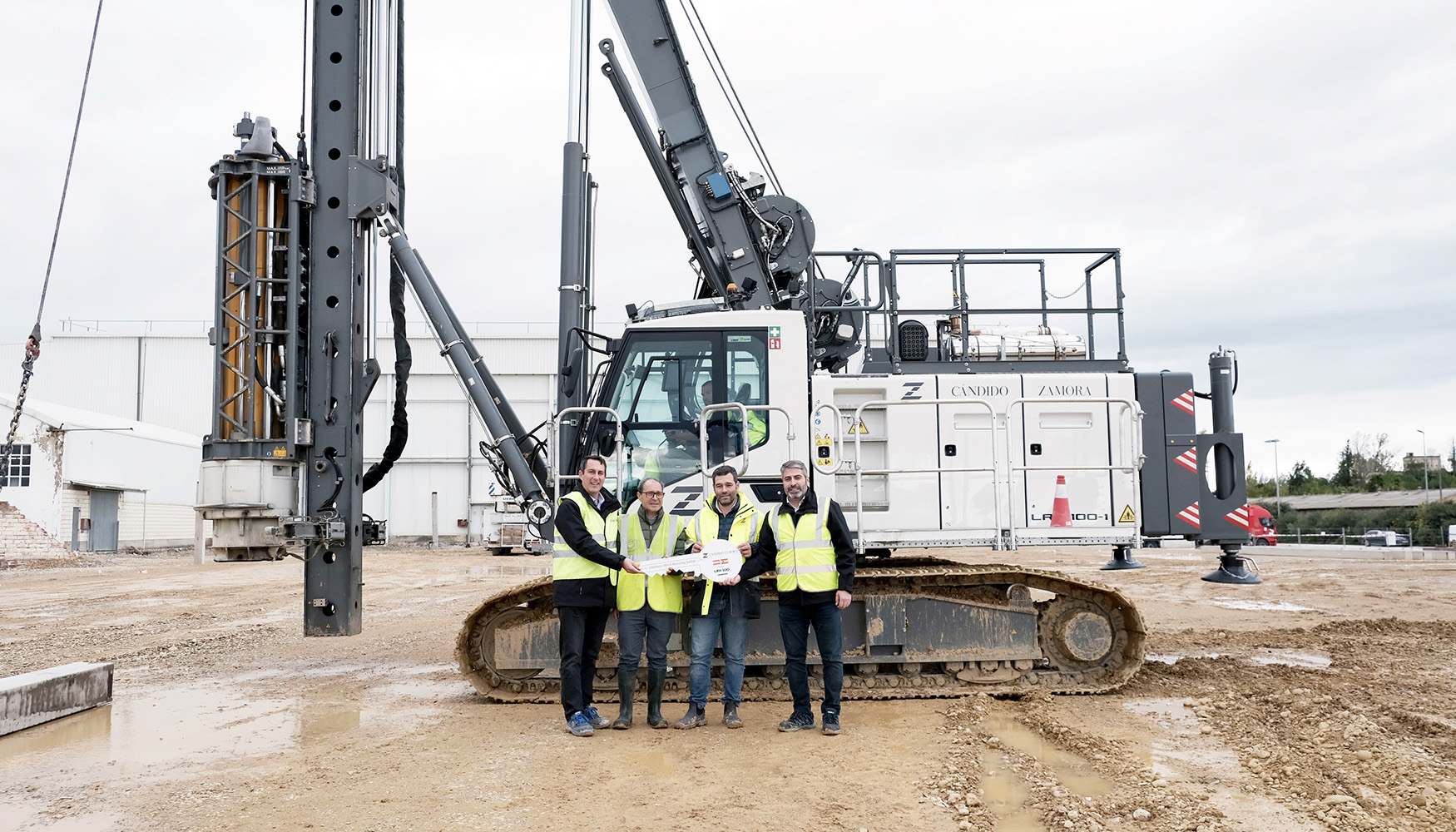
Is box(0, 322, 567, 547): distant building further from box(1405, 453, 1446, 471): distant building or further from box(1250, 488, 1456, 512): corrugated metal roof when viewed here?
box(1405, 453, 1446, 471): distant building

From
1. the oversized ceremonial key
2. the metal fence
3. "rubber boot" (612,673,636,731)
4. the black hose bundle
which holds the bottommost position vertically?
the metal fence

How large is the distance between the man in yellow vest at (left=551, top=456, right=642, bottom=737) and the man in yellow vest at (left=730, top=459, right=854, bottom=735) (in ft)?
3.33

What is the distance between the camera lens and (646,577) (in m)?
7.50

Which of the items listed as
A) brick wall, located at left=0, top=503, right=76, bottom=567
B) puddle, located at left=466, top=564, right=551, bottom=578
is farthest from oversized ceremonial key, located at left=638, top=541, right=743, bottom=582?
brick wall, located at left=0, top=503, right=76, bottom=567

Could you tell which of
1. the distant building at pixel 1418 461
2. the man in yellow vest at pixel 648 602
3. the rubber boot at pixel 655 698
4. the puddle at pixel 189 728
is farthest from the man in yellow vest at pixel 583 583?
the distant building at pixel 1418 461

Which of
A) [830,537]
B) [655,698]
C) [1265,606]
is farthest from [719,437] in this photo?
[1265,606]

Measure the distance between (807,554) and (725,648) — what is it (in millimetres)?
975

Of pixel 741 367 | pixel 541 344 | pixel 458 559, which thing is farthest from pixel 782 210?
pixel 541 344

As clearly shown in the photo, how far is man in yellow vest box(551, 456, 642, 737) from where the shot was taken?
23.9 feet

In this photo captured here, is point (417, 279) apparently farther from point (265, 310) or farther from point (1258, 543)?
point (1258, 543)

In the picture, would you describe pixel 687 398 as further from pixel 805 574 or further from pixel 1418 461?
pixel 1418 461

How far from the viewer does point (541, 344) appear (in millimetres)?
42375

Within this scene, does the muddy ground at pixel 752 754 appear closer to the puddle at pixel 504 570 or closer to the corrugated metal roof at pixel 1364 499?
the puddle at pixel 504 570

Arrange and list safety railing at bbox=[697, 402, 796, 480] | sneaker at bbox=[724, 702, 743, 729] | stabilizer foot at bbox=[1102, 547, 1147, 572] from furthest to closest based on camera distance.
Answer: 1. stabilizer foot at bbox=[1102, 547, 1147, 572]
2. safety railing at bbox=[697, 402, 796, 480]
3. sneaker at bbox=[724, 702, 743, 729]
